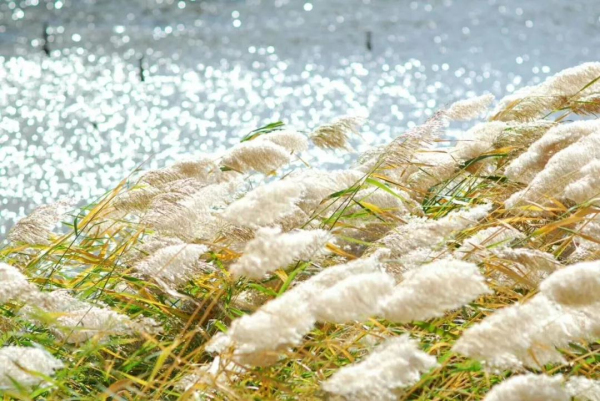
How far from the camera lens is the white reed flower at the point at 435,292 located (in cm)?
120

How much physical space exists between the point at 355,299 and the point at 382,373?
0.33ft

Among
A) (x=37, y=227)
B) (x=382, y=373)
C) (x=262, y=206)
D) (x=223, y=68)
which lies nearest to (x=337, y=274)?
(x=262, y=206)

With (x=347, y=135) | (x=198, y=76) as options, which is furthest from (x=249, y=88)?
(x=347, y=135)

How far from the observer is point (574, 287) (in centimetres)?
120

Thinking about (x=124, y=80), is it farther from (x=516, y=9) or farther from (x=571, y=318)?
(x=571, y=318)

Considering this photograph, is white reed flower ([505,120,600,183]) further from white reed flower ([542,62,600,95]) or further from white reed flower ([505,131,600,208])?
white reed flower ([542,62,600,95])

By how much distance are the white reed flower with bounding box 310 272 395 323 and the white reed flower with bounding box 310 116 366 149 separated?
3.58 feet

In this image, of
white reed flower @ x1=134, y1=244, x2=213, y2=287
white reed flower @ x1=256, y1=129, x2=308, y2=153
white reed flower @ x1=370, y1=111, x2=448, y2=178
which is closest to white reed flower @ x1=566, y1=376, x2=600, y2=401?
white reed flower @ x1=134, y1=244, x2=213, y2=287

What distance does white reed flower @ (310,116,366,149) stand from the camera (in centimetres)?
229

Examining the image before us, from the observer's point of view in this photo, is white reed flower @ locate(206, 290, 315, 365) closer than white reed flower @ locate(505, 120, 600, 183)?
Yes

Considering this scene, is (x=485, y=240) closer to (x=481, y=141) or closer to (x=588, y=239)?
(x=588, y=239)

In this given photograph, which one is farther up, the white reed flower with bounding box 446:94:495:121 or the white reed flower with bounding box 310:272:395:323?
the white reed flower with bounding box 446:94:495:121

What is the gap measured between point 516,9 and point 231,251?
18.5m

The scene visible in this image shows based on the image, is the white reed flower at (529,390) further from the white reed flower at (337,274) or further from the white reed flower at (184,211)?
the white reed flower at (184,211)
